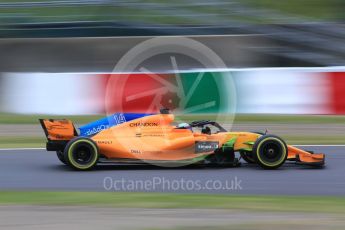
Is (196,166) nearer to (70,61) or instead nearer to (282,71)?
(282,71)

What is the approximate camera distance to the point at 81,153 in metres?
8.55

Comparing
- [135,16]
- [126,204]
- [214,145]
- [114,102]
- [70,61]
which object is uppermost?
[135,16]

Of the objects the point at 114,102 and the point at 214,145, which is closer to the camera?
the point at 214,145

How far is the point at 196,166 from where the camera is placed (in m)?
8.97

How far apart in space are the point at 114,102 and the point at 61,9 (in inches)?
287

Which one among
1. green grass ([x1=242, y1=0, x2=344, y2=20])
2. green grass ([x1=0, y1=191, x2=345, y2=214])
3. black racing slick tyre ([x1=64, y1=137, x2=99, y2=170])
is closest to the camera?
green grass ([x1=0, y1=191, x2=345, y2=214])

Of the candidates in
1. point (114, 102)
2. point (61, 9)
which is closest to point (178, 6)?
point (61, 9)

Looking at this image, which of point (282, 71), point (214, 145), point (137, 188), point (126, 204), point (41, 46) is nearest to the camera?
point (126, 204)

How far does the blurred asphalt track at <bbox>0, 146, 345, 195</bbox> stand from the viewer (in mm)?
7508

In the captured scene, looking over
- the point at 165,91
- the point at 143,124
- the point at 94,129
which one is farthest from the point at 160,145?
the point at 165,91

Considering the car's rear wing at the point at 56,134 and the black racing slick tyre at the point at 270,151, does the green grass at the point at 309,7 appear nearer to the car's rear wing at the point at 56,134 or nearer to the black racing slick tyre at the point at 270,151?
the black racing slick tyre at the point at 270,151

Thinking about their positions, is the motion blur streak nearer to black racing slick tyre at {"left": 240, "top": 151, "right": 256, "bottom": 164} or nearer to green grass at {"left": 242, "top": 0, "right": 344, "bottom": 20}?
black racing slick tyre at {"left": 240, "top": 151, "right": 256, "bottom": 164}

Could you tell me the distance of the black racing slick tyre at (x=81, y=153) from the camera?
8422 millimetres

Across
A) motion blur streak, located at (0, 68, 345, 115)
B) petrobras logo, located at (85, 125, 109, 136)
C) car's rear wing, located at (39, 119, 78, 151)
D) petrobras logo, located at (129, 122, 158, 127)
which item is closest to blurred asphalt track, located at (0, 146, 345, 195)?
car's rear wing, located at (39, 119, 78, 151)
